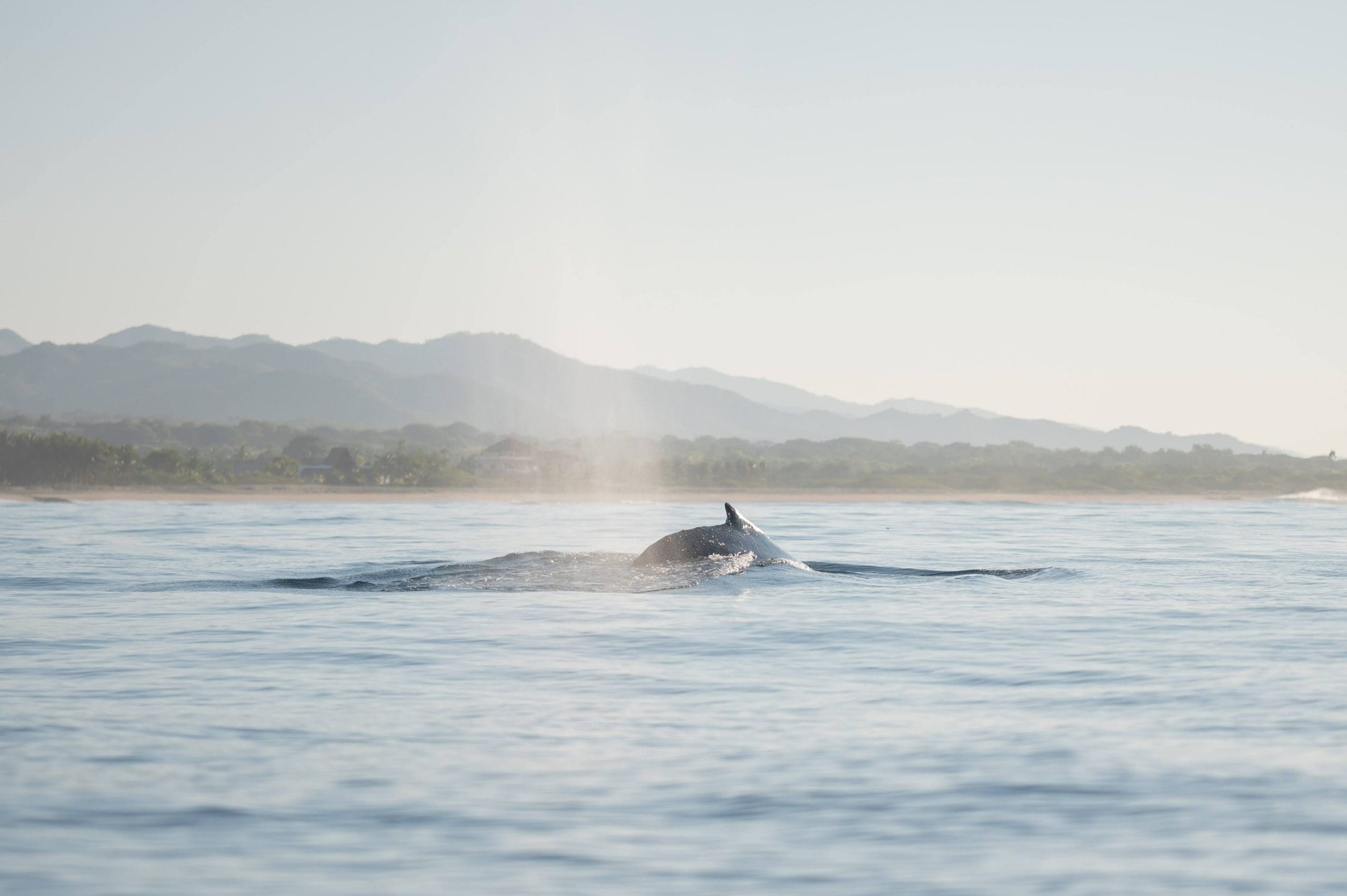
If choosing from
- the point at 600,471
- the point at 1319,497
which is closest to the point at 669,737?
the point at 600,471

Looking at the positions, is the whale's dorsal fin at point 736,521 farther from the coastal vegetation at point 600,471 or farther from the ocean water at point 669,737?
the coastal vegetation at point 600,471

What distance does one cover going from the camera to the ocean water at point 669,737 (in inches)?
247

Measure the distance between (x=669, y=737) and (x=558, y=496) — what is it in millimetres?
76468

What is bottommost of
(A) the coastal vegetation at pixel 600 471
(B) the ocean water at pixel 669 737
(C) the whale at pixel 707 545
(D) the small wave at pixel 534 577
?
(B) the ocean water at pixel 669 737

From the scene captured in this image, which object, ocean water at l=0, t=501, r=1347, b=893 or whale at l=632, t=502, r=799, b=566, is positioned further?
whale at l=632, t=502, r=799, b=566

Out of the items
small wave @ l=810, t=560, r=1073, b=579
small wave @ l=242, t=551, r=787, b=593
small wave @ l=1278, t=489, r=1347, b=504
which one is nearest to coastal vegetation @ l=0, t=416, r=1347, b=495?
small wave @ l=1278, t=489, r=1347, b=504

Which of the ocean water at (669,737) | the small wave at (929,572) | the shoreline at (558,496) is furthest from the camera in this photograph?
the shoreline at (558,496)

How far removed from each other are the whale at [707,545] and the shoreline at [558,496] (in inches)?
2068

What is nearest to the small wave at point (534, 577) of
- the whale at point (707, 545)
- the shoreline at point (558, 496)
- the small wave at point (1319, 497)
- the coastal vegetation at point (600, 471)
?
the whale at point (707, 545)

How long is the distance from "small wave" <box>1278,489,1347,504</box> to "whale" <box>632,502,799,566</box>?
77.0 metres

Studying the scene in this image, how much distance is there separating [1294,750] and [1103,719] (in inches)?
55.7

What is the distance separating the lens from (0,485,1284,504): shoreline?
72.1 metres

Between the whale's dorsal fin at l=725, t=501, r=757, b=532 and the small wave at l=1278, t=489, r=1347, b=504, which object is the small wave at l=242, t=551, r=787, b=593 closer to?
the whale's dorsal fin at l=725, t=501, r=757, b=532

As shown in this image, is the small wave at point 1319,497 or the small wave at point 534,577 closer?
the small wave at point 534,577
